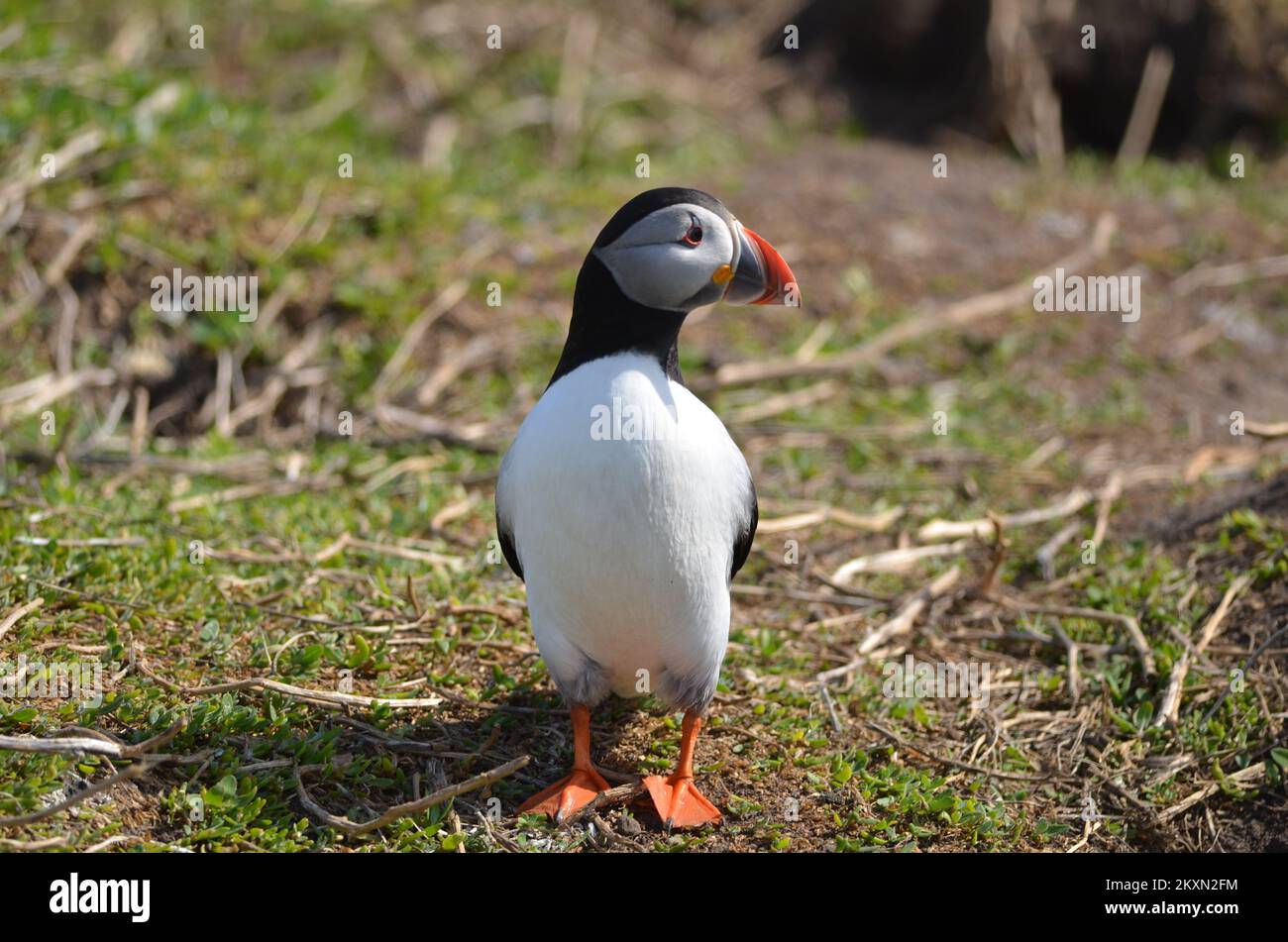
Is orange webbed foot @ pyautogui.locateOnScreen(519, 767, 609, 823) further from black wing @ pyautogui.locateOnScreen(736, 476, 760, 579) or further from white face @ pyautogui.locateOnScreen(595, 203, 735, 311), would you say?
white face @ pyautogui.locateOnScreen(595, 203, 735, 311)

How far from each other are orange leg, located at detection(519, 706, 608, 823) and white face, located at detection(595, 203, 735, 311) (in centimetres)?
135

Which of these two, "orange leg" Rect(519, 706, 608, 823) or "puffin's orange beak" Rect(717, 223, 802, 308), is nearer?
"puffin's orange beak" Rect(717, 223, 802, 308)

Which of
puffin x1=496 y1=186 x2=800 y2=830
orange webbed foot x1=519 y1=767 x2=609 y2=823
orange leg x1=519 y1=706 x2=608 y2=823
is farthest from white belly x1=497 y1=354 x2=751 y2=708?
orange webbed foot x1=519 y1=767 x2=609 y2=823

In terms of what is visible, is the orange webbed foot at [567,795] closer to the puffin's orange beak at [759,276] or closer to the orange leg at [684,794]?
the orange leg at [684,794]

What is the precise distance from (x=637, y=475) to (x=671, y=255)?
0.64 m

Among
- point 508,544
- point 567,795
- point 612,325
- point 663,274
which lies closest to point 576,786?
point 567,795

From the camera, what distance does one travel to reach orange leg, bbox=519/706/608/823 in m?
3.97

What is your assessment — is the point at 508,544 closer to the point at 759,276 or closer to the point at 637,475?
the point at 637,475

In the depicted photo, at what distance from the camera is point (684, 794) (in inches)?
160

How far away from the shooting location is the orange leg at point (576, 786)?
397cm

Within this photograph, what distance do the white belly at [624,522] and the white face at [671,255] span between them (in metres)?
0.20

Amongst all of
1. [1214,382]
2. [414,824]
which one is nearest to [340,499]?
[414,824]

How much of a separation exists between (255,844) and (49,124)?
5.47 m

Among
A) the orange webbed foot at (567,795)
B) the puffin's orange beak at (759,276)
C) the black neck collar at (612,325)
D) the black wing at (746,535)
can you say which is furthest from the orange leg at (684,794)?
the puffin's orange beak at (759,276)
